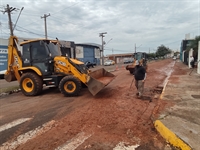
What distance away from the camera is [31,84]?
8508 mm

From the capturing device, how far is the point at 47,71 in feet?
27.5

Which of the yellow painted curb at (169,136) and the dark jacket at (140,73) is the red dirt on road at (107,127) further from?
the dark jacket at (140,73)

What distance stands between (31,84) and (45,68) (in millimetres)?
1155

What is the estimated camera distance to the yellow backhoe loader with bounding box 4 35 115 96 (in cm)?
773

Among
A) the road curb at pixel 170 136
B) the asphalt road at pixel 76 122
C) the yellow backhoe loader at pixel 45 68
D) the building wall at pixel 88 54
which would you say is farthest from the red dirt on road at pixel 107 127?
the building wall at pixel 88 54

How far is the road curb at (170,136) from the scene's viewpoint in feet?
10.8

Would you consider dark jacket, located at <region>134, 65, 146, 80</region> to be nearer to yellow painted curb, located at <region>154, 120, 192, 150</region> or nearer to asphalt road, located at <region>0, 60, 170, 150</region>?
asphalt road, located at <region>0, 60, 170, 150</region>

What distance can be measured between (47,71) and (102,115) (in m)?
4.48

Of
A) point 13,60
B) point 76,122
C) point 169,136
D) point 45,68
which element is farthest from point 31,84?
point 169,136

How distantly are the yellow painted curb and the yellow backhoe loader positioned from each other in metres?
4.03

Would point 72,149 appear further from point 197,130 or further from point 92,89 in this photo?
point 92,89

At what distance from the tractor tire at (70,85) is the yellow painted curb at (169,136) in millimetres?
4202

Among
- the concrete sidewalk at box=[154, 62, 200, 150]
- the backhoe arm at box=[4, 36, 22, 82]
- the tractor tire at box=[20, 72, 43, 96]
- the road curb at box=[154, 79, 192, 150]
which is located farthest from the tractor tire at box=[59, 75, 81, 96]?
the road curb at box=[154, 79, 192, 150]

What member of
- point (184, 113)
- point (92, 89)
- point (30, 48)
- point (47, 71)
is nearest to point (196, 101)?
point (184, 113)
